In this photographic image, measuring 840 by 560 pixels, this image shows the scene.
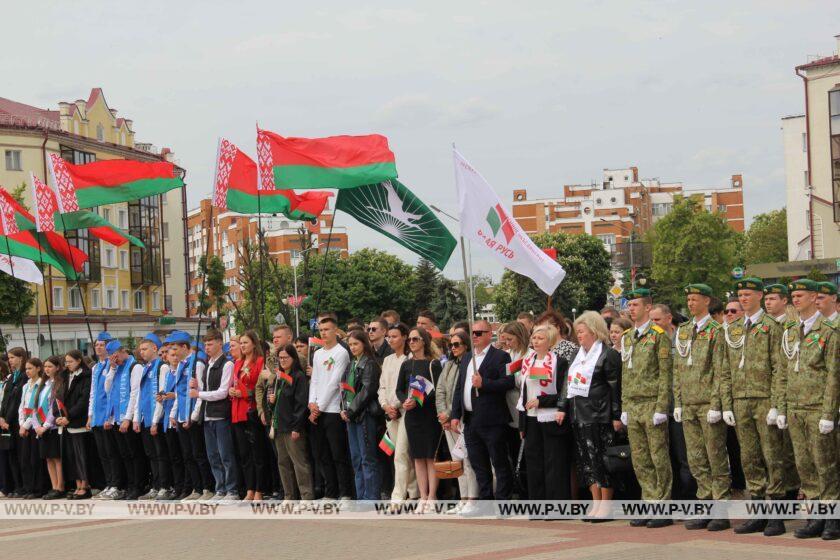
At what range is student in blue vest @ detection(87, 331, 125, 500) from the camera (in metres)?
16.8

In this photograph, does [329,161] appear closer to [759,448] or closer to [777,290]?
[777,290]

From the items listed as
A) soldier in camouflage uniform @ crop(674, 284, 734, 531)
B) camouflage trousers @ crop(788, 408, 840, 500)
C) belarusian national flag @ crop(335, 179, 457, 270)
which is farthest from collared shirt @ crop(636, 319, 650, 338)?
belarusian national flag @ crop(335, 179, 457, 270)

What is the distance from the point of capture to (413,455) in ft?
42.7

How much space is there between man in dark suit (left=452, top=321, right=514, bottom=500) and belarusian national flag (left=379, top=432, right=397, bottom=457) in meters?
1.02

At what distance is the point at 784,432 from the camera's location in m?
10.2

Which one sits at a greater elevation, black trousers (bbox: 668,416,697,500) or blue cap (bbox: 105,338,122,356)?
blue cap (bbox: 105,338,122,356)

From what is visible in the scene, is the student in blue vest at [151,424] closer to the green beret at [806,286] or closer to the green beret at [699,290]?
the green beret at [699,290]

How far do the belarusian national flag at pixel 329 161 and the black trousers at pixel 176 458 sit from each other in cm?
369

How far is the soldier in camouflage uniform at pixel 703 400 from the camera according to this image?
1049cm

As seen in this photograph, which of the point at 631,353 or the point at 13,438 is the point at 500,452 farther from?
the point at 13,438

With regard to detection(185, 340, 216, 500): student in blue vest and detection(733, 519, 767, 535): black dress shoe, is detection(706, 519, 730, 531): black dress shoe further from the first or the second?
detection(185, 340, 216, 500): student in blue vest

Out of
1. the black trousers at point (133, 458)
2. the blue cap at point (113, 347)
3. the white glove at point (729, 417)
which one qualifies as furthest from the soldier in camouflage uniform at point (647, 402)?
the blue cap at point (113, 347)

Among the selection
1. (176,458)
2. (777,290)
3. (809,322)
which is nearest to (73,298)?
(176,458)

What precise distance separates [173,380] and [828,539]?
8.94m
